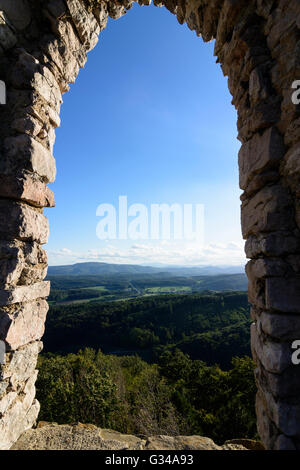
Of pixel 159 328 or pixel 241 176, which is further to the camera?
pixel 159 328

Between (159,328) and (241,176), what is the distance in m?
52.1

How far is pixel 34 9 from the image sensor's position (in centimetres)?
235

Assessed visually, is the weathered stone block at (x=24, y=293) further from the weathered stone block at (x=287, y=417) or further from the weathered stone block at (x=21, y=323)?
the weathered stone block at (x=287, y=417)

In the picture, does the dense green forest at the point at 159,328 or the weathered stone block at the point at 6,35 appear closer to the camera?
the weathered stone block at the point at 6,35

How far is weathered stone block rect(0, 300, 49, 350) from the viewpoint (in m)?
1.78

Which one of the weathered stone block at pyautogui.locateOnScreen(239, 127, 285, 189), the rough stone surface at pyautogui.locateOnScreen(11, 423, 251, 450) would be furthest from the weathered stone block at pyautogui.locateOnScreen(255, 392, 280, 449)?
the weathered stone block at pyautogui.locateOnScreen(239, 127, 285, 189)

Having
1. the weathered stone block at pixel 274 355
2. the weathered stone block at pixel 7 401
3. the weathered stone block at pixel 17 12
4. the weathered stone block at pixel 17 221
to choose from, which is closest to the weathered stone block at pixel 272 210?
the weathered stone block at pixel 274 355

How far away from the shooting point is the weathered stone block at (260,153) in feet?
5.71

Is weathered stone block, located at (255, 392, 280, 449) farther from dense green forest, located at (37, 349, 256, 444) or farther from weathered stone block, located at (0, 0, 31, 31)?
dense green forest, located at (37, 349, 256, 444)

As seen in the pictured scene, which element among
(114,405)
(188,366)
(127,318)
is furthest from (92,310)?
(114,405)

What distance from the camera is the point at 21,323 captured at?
188 cm

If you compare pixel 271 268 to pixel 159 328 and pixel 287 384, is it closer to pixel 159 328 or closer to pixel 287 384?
pixel 287 384

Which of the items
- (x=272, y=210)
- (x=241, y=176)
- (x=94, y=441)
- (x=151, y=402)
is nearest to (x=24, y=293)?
(x=94, y=441)

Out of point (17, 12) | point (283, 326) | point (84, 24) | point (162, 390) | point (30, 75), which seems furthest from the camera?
point (162, 390)
